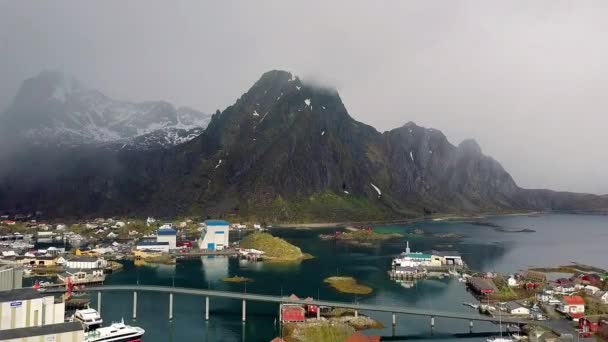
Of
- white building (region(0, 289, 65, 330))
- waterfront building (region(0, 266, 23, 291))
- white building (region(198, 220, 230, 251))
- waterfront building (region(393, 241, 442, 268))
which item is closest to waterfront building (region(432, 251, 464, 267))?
waterfront building (region(393, 241, 442, 268))

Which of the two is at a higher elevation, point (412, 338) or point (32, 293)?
point (32, 293)

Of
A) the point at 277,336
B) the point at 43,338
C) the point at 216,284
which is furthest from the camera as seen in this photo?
the point at 216,284

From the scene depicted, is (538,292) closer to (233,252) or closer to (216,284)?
(216,284)

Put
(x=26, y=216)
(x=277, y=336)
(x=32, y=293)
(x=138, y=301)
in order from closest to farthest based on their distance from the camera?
(x=32, y=293)
(x=277, y=336)
(x=138, y=301)
(x=26, y=216)

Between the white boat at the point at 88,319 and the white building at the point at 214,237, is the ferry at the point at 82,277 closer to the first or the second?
the white boat at the point at 88,319

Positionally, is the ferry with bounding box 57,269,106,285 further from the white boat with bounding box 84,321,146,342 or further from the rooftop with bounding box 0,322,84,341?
the rooftop with bounding box 0,322,84,341

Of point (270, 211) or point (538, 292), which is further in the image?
point (270, 211)

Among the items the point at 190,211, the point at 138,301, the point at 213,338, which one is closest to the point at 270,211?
the point at 190,211
